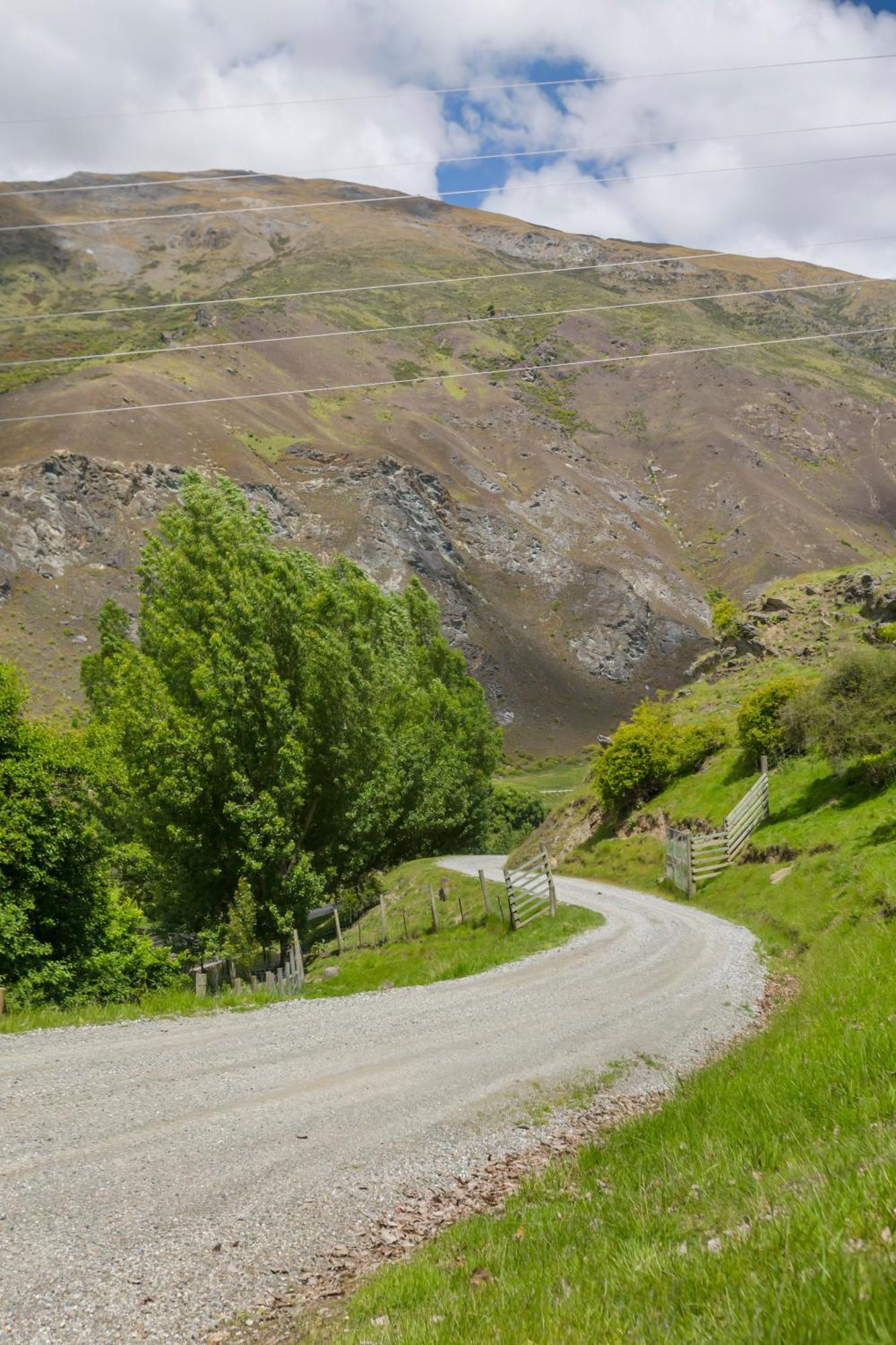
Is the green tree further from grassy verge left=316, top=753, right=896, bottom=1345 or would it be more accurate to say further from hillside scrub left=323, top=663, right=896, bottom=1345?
grassy verge left=316, top=753, right=896, bottom=1345

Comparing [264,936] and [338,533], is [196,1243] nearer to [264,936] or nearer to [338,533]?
[264,936]

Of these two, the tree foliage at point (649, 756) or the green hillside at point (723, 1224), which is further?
the tree foliage at point (649, 756)

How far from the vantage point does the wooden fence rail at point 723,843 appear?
29.9 m

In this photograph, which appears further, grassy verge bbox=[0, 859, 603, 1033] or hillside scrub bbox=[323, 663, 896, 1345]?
grassy verge bbox=[0, 859, 603, 1033]

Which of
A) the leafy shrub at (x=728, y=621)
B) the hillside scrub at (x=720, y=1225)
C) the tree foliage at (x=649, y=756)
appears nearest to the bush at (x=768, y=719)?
the tree foliage at (x=649, y=756)

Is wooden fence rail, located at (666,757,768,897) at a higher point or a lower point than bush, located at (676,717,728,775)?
lower

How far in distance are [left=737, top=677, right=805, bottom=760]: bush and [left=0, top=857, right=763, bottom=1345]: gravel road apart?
62.2ft

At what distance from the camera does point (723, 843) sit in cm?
3020

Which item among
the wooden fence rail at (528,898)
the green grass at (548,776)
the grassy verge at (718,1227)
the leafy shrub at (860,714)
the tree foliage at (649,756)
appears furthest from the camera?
the green grass at (548,776)

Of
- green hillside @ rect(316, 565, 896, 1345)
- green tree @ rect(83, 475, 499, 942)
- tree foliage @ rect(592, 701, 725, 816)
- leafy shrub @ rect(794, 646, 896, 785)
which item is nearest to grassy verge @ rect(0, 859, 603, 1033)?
green tree @ rect(83, 475, 499, 942)

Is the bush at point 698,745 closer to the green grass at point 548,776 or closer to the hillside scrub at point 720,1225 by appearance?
the hillside scrub at point 720,1225

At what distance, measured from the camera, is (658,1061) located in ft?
34.8

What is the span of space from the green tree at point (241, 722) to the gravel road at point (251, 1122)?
9.18m

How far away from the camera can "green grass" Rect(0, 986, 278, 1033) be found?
11445 mm
